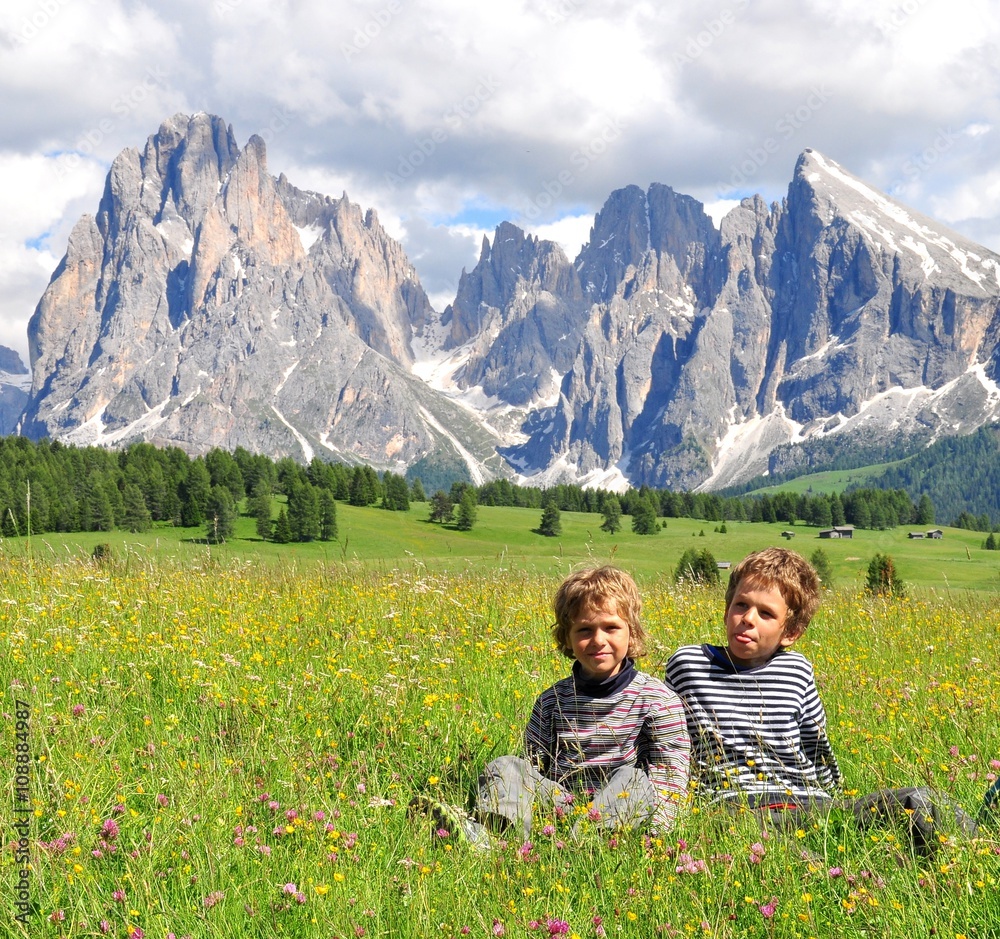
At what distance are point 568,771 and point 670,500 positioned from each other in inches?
5781

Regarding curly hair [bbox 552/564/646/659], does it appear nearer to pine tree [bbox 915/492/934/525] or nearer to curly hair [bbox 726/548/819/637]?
curly hair [bbox 726/548/819/637]

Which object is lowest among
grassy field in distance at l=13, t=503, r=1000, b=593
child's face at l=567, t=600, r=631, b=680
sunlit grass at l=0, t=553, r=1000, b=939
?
grassy field in distance at l=13, t=503, r=1000, b=593

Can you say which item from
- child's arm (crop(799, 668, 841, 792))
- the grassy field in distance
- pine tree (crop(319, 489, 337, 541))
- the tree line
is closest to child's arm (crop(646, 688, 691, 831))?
child's arm (crop(799, 668, 841, 792))

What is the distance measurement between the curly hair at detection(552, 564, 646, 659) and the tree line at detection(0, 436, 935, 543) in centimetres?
5372

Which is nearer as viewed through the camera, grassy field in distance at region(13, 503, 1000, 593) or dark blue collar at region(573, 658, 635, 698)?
dark blue collar at region(573, 658, 635, 698)

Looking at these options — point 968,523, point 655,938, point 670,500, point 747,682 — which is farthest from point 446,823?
point 968,523

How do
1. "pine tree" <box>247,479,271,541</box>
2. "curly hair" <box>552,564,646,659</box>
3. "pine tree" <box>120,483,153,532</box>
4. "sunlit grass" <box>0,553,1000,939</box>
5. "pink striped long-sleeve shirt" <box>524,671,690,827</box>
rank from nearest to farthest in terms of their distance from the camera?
"sunlit grass" <box>0,553,1000,939</box> < "pink striped long-sleeve shirt" <box>524,671,690,827</box> < "curly hair" <box>552,564,646,659</box> < "pine tree" <box>120,483,153,532</box> < "pine tree" <box>247,479,271,541</box>

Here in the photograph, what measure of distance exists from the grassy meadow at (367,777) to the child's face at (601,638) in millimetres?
1044

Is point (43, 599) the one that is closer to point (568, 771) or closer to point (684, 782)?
point (568, 771)

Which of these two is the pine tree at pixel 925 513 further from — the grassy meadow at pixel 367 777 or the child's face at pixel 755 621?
the child's face at pixel 755 621

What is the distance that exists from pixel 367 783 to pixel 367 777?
0.10m

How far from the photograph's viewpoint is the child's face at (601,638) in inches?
192

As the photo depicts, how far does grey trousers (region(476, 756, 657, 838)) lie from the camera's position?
161 inches

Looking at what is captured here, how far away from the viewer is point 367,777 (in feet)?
15.9
